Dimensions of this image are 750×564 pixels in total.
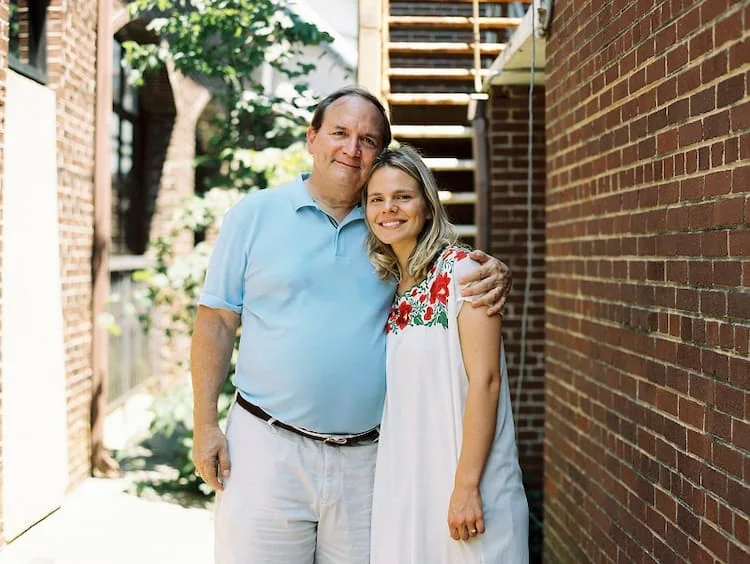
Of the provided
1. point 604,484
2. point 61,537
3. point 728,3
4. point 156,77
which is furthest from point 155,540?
point 156,77

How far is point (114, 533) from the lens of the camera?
587 cm

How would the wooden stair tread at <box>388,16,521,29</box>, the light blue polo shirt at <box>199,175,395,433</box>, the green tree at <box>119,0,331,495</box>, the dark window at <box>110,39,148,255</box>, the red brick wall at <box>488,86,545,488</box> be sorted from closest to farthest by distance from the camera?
the light blue polo shirt at <box>199,175,395,433</box> → the red brick wall at <box>488,86,545,488</box> → the wooden stair tread at <box>388,16,521,29</box> → the green tree at <box>119,0,331,495</box> → the dark window at <box>110,39,148,255</box>

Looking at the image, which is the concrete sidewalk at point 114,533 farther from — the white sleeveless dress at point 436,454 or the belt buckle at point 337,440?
the white sleeveless dress at point 436,454

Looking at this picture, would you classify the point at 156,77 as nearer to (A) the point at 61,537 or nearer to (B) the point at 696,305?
(A) the point at 61,537

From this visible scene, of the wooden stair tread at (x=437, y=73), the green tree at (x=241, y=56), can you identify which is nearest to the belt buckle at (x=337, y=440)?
the wooden stair tread at (x=437, y=73)

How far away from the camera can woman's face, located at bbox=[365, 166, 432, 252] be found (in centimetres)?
264

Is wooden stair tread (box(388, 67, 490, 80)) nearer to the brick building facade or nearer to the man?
the brick building facade

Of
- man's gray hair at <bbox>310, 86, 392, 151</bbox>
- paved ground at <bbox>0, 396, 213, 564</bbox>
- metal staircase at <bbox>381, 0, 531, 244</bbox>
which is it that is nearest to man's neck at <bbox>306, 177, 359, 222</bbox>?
man's gray hair at <bbox>310, 86, 392, 151</bbox>

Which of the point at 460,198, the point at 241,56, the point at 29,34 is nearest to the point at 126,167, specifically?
the point at 241,56

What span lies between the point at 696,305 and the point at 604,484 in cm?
123

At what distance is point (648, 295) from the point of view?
3055mm

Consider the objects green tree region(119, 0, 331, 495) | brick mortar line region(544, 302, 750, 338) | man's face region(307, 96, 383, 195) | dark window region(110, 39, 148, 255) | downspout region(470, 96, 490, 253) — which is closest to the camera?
brick mortar line region(544, 302, 750, 338)

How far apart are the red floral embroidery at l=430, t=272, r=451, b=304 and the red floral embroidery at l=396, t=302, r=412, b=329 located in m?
0.10

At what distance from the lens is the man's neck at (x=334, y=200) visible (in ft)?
9.75
